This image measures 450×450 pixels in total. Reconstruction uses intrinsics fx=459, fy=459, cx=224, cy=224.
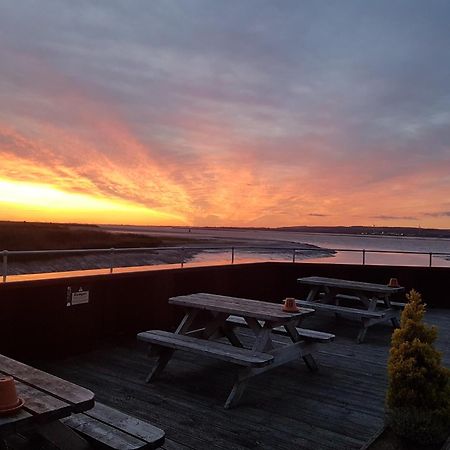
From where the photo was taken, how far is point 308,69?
9.53m

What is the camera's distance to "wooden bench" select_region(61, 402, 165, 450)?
2.29 metres

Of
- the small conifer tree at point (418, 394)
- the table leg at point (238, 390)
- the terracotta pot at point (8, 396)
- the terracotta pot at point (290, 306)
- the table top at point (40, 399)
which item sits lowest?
the table leg at point (238, 390)

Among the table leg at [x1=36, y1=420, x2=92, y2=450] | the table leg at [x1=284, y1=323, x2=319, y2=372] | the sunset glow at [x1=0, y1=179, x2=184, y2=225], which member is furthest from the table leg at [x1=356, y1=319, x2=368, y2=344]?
the sunset glow at [x1=0, y1=179, x2=184, y2=225]


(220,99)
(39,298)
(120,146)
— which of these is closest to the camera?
(39,298)

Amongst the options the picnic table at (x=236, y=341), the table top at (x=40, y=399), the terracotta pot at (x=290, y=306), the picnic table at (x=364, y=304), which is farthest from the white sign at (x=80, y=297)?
the picnic table at (x=364, y=304)

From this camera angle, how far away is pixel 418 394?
327 cm

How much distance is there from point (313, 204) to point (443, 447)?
1758cm

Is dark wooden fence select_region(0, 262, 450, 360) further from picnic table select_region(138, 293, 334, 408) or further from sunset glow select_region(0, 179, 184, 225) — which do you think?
sunset glow select_region(0, 179, 184, 225)

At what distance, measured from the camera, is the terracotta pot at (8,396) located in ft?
6.32

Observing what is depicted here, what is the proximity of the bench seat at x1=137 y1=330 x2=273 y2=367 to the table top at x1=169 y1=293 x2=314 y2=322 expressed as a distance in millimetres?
344

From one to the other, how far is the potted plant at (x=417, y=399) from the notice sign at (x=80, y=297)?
3.77 meters

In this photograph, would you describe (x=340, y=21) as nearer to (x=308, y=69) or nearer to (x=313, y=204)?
(x=308, y=69)

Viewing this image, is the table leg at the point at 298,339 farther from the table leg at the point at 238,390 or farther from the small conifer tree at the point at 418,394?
the small conifer tree at the point at 418,394

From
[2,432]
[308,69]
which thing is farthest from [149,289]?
[308,69]
